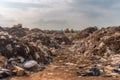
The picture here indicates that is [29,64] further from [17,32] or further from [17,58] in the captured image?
[17,32]

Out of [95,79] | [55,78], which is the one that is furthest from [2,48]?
[95,79]

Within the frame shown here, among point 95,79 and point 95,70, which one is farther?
point 95,70

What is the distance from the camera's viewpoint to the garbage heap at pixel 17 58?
11258 millimetres

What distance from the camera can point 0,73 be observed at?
10.7 metres

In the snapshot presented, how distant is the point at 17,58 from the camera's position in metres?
13.1

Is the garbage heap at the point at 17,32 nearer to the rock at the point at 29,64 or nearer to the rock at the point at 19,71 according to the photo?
the rock at the point at 29,64

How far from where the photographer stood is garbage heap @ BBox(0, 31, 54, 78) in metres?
11.3

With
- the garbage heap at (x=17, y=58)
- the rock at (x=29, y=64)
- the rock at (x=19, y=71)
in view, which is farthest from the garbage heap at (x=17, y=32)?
the rock at (x=19, y=71)

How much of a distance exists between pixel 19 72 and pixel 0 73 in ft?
2.67

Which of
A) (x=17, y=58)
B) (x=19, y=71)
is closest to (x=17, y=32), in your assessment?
(x=17, y=58)

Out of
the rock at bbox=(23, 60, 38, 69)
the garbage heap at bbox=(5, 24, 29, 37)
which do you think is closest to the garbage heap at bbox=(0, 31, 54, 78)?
the rock at bbox=(23, 60, 38, 69)

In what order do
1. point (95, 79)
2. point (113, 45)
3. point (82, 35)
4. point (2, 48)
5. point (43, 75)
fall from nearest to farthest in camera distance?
point (95, 79) → point (43, 75) → point (2, 48) → point (113, 45) → point (82, 35)

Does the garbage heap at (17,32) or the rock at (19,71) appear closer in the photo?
the rock at (19,71)

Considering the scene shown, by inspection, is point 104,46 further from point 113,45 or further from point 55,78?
point 55,78
